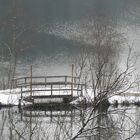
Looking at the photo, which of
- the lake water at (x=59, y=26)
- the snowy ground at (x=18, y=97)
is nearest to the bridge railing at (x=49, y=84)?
the snowy ground at (x=18, y=97)

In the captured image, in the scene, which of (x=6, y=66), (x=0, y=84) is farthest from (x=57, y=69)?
(x=0, y=84)

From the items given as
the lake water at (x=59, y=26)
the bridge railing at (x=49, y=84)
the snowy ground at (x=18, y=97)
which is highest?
the lake water at (x=59, y=26)

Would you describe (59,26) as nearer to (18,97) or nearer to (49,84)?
(18,97)

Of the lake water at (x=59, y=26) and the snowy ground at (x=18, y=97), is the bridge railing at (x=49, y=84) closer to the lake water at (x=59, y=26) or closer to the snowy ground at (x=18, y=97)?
the snowy ground at (x=18, y=97)

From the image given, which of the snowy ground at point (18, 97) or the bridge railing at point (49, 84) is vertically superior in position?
the bridge railing at point (49, 84)

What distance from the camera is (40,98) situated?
123 feet

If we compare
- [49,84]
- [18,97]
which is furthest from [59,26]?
[49,84]

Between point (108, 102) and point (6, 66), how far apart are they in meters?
18.1

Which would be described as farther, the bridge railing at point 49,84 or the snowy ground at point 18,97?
the snowy ground at point 18,97

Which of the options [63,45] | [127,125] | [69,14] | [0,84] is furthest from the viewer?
[69,14]

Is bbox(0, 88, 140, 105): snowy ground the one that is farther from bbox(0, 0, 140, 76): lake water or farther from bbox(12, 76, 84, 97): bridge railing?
bbox(0, 0, 140, 76): lake water

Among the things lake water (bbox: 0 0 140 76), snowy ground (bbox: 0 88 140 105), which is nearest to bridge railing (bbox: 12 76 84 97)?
snowy ground (bbox: 0 88 140 105)

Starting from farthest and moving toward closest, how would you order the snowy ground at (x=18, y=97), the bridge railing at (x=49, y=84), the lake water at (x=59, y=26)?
1. the lake water at (x=59, y=26)
2. the snowy ground at (x=18, y=97)
3. the bridge railing at (x=49, y=84)

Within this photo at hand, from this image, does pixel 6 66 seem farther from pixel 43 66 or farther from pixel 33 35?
pixel 33 35
